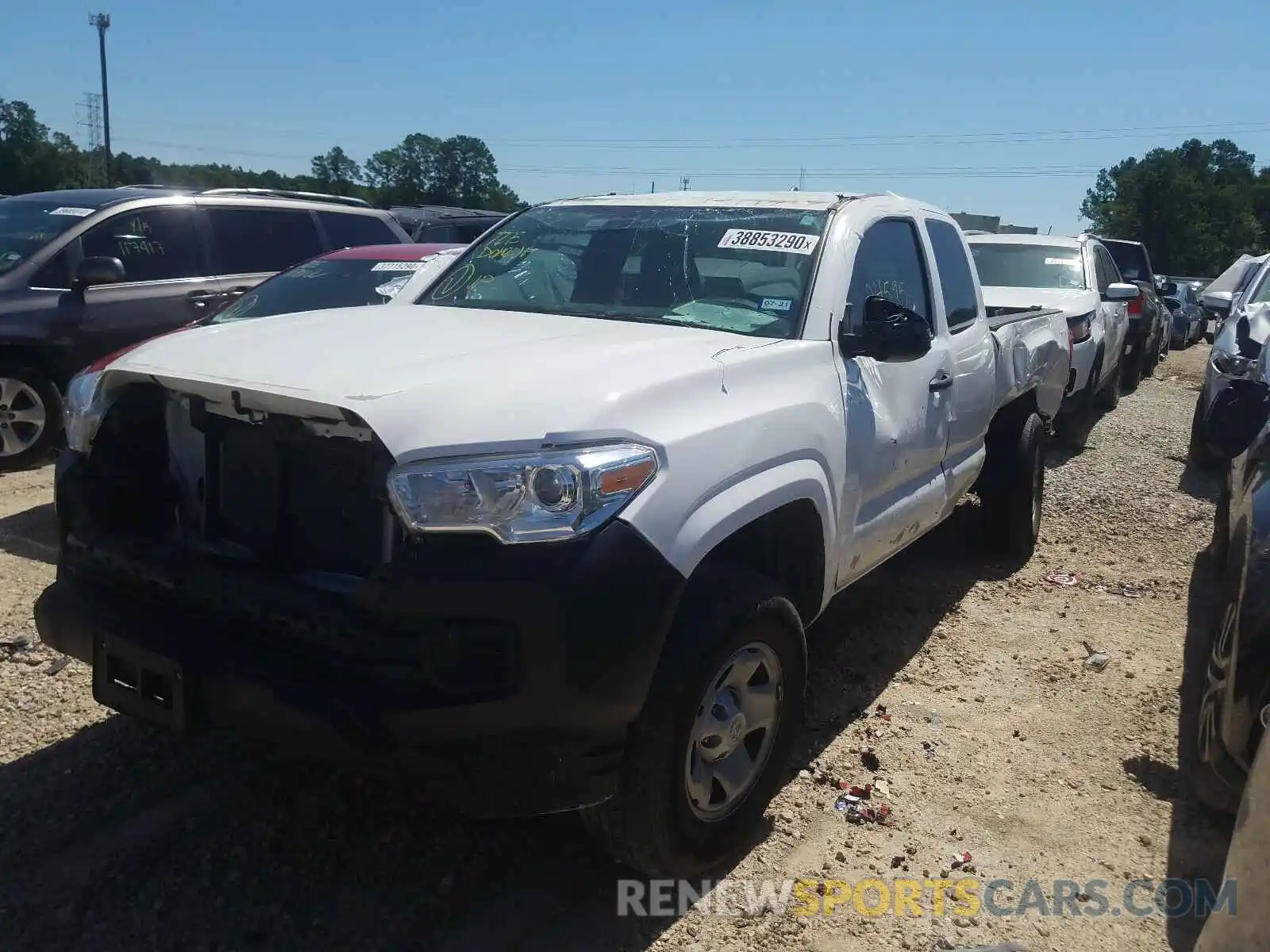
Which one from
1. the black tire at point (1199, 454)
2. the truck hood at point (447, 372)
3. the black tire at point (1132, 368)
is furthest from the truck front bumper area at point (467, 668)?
→ the black tire at point (1132, 368)

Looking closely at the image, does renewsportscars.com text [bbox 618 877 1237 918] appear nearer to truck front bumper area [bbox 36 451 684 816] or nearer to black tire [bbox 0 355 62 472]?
truck front bumper area [bbox 36 451 684 816]

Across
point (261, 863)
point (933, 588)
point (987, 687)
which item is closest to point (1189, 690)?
point (987, 687)

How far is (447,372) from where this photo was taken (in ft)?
8.67

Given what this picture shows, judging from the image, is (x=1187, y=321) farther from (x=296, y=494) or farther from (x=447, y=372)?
(x=296, y=494)

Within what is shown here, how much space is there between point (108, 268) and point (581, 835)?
539 cm

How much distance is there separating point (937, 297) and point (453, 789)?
3099 millimetres

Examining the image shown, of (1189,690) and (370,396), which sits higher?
(370,396)

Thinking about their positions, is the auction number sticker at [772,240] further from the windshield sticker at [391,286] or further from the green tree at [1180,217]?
the green tree at [1180,217]

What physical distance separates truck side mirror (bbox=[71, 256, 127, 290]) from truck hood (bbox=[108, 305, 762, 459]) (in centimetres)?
407

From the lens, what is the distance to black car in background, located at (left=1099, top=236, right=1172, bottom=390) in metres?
12.5

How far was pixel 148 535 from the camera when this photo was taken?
9.39ft

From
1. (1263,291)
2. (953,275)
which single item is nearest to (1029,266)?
(1263,291)

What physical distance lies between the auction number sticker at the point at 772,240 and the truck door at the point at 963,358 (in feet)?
3.40

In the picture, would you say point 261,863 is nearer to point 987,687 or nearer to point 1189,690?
point 987,687
